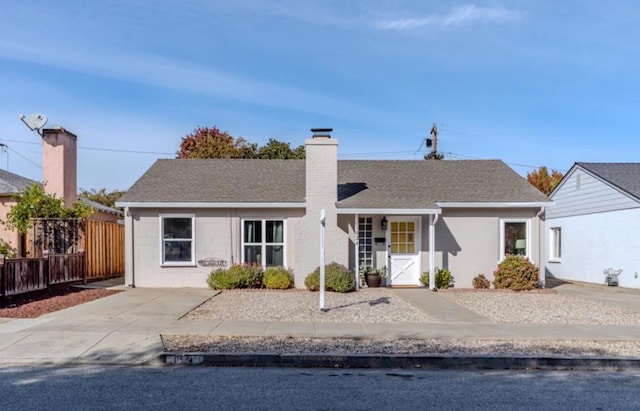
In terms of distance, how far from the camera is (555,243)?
24.8 metres

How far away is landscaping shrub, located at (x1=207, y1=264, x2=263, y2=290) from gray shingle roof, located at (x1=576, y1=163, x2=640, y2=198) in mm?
13281

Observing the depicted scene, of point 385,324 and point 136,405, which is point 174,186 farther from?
point 136,405

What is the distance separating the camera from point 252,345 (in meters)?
8.62

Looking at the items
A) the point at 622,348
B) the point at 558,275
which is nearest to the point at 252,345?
the point at 622,348

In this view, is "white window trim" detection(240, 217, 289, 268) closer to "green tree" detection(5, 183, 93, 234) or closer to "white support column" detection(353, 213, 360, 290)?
"white support column" detection(353, 213, 360, 290)

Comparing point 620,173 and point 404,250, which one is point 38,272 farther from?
point 620,173

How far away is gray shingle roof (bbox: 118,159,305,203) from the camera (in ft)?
56.9

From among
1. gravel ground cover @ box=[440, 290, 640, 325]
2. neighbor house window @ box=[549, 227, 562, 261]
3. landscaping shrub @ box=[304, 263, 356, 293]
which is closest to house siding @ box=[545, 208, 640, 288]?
neighbor house window @ box=[549, 227, 562, 261]

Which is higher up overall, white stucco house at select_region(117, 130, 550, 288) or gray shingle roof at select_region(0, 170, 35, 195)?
gray shingle roof at select_region(0, 170, 35, 195)

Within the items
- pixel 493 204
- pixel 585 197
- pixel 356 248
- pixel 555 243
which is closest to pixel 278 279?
pixel 356 248

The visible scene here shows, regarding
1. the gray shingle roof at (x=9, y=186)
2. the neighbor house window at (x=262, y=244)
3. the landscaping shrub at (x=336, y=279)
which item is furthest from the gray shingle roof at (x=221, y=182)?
the gray shingle roof at (x=9, y=186)

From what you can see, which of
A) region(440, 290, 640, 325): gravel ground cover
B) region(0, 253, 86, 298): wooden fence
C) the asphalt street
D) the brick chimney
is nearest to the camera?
the asphalt street

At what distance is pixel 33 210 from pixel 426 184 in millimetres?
12799

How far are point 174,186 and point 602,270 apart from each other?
1618 centimetres
